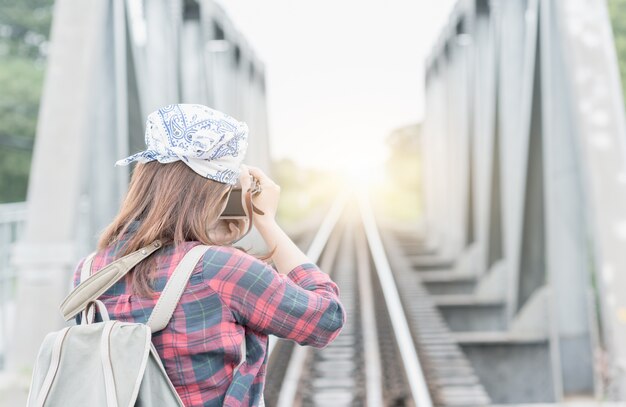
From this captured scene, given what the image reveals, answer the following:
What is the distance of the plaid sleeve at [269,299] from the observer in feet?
5.32

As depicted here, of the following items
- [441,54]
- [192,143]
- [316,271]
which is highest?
[441,54]

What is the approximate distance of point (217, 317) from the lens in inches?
64.2

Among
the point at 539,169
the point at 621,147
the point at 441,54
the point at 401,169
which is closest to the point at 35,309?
the point at 621,147

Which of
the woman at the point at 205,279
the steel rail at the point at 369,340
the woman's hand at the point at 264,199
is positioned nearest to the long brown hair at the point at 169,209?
the woman at the point at 205,279

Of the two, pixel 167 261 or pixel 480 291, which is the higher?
pixel 167 261

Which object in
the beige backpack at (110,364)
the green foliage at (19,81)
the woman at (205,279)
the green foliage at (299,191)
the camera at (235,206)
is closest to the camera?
the beige backpack at (110,364)

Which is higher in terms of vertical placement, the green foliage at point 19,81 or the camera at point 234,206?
the green foliage at point 19,81

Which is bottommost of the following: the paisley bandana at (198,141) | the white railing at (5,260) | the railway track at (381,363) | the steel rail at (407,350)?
the railway track at (381,363)

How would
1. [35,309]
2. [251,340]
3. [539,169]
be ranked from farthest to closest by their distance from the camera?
[539,169]
[35,309]
[251,340]

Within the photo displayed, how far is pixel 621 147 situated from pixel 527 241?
3184 mm

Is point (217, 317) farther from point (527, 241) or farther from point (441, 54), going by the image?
point (441, 54)

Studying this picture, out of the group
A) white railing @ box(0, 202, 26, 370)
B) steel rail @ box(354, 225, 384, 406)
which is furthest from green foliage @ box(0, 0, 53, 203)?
white railing @ box(0, 202, 26, 370)

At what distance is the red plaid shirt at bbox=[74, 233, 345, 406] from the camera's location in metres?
1.62

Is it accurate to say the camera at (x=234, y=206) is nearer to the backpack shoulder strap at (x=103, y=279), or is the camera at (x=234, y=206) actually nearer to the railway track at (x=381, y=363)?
the backpack shoulder strap at (x=103, y=279)
